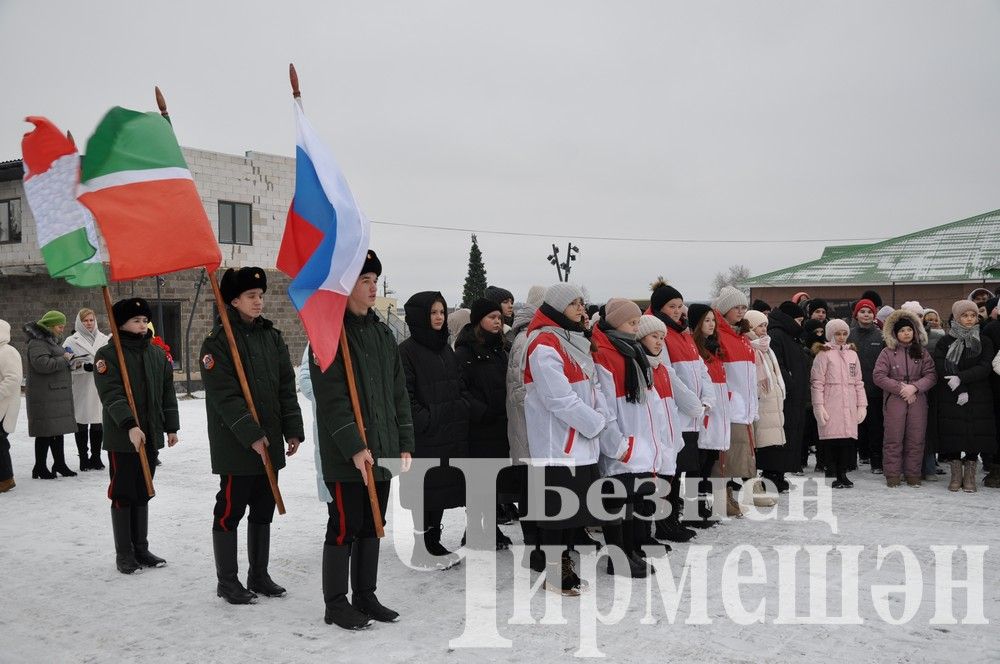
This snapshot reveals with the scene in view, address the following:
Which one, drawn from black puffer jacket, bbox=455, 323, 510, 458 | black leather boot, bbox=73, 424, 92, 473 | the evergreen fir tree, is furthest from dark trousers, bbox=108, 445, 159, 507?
the evergreen fir tree

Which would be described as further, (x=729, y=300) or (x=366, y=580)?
(x=729, y=300)

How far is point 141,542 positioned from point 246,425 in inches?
67.3

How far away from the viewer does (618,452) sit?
5.28 meters

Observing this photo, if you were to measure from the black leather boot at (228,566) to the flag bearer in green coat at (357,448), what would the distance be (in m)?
0.69

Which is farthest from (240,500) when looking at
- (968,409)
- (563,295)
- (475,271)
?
(475,271)

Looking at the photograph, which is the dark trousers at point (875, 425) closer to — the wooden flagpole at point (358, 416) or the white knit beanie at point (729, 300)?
the white knit beanie at point (729, 300)

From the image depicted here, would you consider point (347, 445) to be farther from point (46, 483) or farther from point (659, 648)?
point (46, 483)

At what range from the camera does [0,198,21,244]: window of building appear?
25453 millimetres

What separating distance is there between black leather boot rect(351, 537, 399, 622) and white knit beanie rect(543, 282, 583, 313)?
1824 millimetres

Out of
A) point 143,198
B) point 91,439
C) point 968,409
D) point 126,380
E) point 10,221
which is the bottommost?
point 91,439

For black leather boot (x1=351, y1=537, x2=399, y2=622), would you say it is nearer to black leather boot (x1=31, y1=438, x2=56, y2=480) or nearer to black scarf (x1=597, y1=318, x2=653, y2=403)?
black scarf (x1=597, y1=318, x2=653, y2=403)

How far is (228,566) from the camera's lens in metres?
4.93

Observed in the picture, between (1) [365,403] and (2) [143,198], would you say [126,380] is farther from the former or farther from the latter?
(1) [365,403]

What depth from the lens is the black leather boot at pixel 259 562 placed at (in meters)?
5.05
